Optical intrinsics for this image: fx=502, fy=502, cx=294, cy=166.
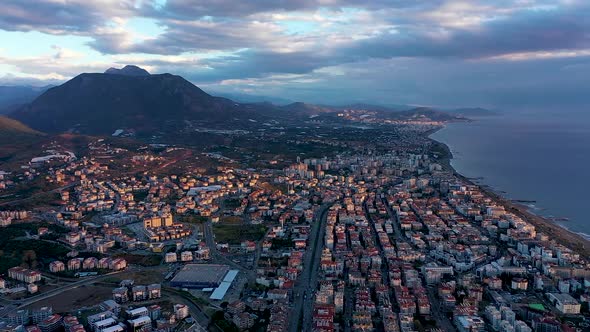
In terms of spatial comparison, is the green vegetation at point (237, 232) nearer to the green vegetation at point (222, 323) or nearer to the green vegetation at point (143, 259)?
the green vegetation at point (143, 259)

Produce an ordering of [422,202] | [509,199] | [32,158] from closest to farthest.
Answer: [422,202] < [509,199] < [32,158]

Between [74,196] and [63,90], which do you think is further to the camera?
[63,90]

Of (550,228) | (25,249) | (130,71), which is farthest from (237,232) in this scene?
(130,71)

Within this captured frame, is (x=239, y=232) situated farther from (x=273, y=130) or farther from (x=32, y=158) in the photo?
(x=273, y=130)

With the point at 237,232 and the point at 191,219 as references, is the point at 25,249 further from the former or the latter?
the point at 237,232

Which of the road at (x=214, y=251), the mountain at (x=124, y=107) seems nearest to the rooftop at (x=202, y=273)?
the road at (x=214, y=251)

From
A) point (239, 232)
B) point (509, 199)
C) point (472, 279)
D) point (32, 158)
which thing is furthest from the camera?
point (32, 158)

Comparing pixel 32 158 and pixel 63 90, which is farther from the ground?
pixel 63 90

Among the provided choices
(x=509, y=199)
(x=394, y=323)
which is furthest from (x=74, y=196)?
(x=509, y=199)
